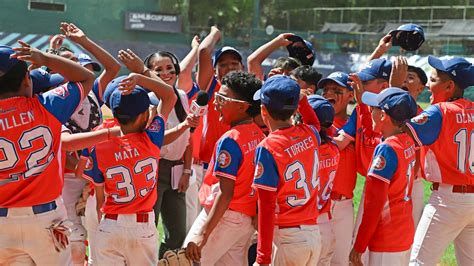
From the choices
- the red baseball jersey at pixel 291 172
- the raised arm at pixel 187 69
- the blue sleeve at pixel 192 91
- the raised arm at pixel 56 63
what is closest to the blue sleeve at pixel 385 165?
the red baseball jersey at pixel 291 172

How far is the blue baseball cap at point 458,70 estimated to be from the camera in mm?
5941

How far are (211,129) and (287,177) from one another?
2134mm

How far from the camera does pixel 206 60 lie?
6.86 metres

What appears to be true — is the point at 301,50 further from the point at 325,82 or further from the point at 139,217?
the point at 139,217

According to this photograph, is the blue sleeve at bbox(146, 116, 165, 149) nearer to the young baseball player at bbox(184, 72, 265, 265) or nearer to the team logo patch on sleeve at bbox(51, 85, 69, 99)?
the young baseball player at bbox(184, 72, 265, 265)

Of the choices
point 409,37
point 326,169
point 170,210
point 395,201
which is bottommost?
point 170,210

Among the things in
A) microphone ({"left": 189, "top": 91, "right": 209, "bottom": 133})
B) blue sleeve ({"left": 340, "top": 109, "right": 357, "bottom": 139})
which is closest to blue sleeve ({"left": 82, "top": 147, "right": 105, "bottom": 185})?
microphone ({"left": 189, "top": 91, "right": 209, "bottom": 133})

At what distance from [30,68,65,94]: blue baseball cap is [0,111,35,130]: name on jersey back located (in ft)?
3.07

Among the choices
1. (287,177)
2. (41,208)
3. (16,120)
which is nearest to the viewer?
(16,120)

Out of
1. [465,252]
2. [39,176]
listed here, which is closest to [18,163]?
[39,176]

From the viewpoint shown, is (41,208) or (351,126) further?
(351,126)

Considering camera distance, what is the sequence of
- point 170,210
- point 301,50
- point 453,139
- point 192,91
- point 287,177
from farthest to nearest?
point 192,91, point 301,50, point 170,210, point 453,139, point 287,177

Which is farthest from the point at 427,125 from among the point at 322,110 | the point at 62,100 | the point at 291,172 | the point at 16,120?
the point at 16,120

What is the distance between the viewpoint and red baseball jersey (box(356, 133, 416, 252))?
516 cm
